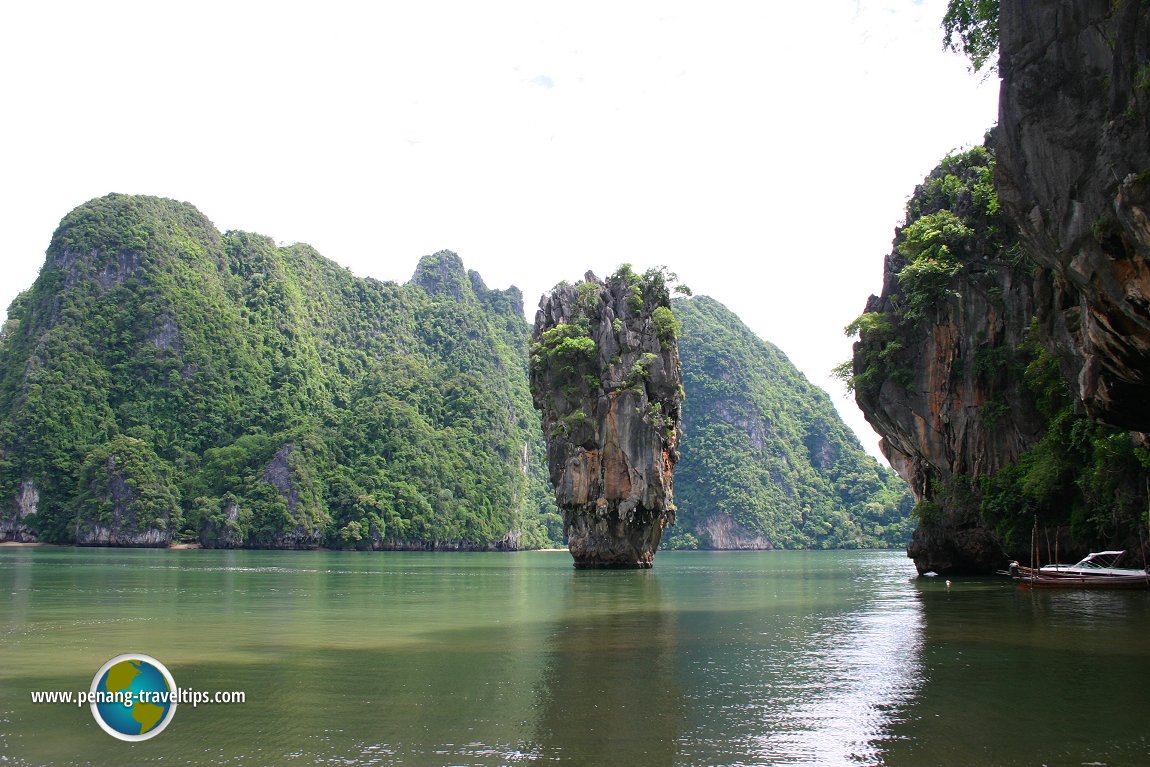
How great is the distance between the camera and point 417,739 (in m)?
9.40

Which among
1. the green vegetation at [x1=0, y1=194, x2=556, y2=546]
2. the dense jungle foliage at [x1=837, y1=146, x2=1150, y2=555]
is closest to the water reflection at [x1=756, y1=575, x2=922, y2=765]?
the dense jungle foliage at [x1=837, y1=146, x2=1150, y2=555]

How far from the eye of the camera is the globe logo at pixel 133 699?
9836 millimetres

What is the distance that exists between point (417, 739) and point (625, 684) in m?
3.81

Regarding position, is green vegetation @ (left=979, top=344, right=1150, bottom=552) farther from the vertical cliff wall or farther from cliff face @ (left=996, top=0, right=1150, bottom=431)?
cliff face @ (left=996, top=0, right=1150, bottom=431)

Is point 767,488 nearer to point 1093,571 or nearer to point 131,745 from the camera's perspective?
point 1093,571

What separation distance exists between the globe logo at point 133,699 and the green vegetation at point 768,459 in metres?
133

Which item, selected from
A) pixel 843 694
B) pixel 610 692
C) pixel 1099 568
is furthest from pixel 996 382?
pixel 610 692

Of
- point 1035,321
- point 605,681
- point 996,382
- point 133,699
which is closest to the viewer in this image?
point 133,699

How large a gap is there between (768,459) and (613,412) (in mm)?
121548

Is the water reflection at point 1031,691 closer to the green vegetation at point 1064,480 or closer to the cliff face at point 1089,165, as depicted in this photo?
the cliff face at point 1089,165

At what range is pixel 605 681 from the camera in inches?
501

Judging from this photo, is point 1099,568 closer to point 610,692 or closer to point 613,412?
point 610,692

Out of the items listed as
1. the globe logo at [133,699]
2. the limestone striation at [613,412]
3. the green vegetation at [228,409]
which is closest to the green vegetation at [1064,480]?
the limestone striation at [613,412]

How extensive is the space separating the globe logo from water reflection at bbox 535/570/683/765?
4070mm
